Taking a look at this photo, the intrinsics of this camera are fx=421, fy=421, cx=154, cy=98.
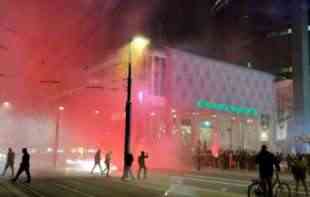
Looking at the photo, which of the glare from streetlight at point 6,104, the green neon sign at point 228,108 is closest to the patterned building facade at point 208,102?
the green neon sign at point 228,108

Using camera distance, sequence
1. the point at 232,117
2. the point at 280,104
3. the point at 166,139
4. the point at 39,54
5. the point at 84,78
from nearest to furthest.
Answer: the point at 39,54 → the point at 84,78 → the point at 166,139 → the point at 232,117 → the point at 280,104

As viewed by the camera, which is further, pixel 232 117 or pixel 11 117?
pixel 232 117

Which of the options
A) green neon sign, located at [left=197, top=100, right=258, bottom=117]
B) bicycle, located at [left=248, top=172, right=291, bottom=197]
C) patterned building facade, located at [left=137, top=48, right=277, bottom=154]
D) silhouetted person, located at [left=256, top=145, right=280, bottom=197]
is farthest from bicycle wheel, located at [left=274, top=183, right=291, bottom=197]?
green neon sign, located at [left=197, top=100, right=258, bottom=117]

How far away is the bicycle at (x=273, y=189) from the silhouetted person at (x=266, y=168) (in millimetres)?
132

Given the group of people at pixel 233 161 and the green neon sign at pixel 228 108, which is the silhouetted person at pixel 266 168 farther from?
the green neon sign at pixel 228 108

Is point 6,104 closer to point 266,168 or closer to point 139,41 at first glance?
point 139,41

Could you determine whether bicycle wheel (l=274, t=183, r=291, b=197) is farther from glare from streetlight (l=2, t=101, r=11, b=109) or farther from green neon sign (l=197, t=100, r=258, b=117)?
green neon sign (l=197, t=100, r=258, b=117)

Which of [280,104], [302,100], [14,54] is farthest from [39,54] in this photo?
[280,104]

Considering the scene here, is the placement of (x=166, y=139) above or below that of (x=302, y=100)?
below

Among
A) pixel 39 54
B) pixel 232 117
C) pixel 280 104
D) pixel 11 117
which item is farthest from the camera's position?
pixel 280 104

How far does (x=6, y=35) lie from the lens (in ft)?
79.7

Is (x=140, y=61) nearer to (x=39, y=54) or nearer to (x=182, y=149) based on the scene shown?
(x=182, y=149)

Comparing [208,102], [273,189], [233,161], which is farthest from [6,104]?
[273,189]

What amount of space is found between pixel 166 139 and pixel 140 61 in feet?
27.0
